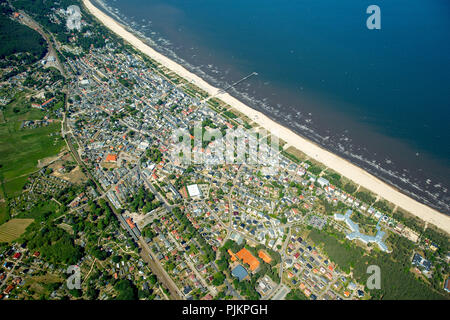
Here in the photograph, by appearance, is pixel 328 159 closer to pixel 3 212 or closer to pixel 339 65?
pixel 339 65

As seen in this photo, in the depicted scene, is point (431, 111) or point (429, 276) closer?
point (429, 276)

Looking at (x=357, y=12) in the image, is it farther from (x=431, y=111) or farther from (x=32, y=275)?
(x=32, y=275)

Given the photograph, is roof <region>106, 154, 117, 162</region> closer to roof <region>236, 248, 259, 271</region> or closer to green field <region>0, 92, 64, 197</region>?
green field <region>0, 92, 64, 197</region>

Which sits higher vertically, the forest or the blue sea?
the forest

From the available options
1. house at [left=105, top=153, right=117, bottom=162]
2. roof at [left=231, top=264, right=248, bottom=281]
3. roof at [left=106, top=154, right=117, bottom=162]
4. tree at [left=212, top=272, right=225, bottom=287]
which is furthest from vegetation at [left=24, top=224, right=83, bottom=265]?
roof at [left=231, top=264, right=248, bottom=281]

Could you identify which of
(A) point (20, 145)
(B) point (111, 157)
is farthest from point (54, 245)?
(A) point (20, 145)
